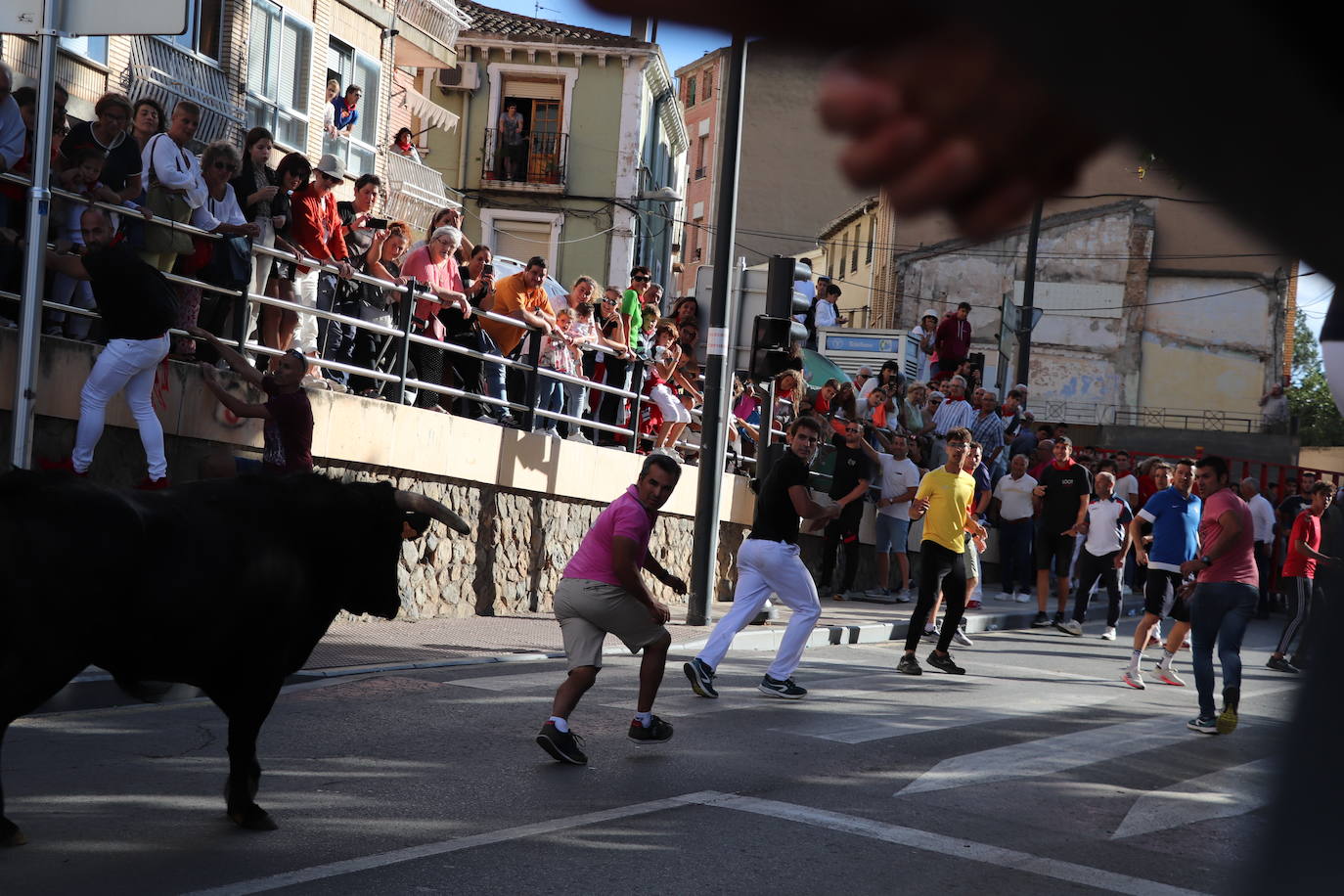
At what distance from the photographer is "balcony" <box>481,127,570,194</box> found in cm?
3728

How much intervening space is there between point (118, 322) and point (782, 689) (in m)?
5.22

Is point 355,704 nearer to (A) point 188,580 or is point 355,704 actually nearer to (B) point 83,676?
(B) point 83,676

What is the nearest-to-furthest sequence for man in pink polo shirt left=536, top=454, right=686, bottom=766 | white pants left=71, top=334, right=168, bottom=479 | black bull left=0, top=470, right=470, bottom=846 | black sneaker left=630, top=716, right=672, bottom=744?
black bull left=0, top=470, right=470, bottom=846 → man in pink polo shirt left=536, top=454, right=686, bottom=766 → black sneaker left=630, top=716, right=672, bottom=744 → white pants left=71, top=334, right=168, bottom=479

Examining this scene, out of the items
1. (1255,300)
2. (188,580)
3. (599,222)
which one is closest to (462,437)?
(188,580)

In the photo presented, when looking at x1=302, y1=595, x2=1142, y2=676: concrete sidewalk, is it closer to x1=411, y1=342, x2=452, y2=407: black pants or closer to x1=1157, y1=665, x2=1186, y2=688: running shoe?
x1=411, y1=342, x2=452, y2=407: black pants

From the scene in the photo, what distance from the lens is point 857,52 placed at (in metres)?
1.11

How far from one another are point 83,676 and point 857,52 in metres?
A: 8.10

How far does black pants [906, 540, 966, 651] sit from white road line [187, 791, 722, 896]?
5.90 m

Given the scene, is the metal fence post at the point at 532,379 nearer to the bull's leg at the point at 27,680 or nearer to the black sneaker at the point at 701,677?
the black sneaker at the point at 701,677

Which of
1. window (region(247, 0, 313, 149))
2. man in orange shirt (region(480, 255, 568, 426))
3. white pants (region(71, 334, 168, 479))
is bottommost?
white pants (region(71, 334, 168, 479))

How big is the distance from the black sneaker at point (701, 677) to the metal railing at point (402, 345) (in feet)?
13.6

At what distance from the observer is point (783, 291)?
46.9 ft

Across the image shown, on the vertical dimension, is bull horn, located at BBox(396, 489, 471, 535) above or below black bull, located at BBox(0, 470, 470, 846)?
above

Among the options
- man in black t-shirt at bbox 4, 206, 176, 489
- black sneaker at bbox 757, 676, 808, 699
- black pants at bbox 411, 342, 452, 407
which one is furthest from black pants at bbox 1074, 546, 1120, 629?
man in black t-shirt at bbox 4, 206, 176, 489
